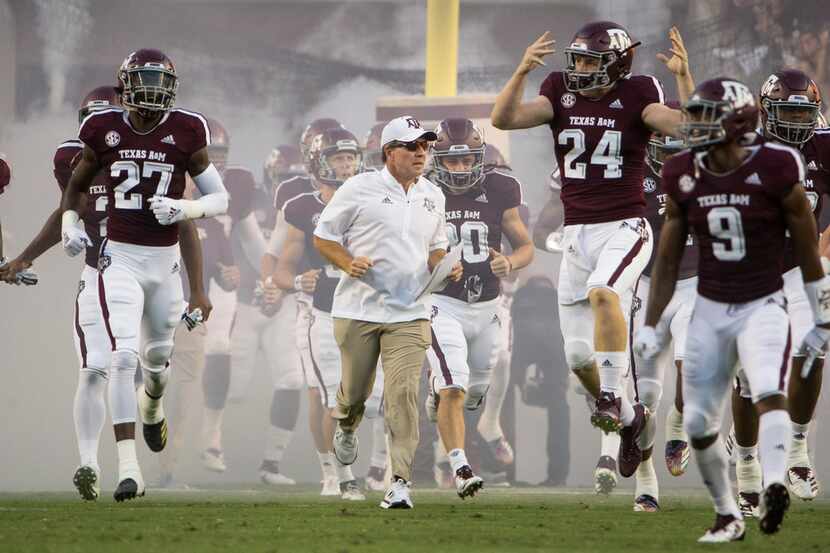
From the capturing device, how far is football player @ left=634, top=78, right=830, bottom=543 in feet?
19.3

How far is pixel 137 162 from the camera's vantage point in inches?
313

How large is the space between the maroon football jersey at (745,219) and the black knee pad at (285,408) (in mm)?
7723

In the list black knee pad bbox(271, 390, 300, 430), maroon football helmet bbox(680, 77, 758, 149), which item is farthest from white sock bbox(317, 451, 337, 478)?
Answer: maroon football helmet bbox(680, 77, 758, 149)

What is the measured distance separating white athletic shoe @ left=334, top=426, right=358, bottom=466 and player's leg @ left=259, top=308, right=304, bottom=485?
15.2 ft

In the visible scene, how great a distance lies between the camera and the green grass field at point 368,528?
5.82m

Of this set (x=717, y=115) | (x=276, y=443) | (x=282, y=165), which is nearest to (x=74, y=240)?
(x=717, y=115)

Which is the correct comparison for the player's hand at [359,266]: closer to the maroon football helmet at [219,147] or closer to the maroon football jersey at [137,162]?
the maroon football jersey at [137,162]

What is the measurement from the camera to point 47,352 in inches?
569

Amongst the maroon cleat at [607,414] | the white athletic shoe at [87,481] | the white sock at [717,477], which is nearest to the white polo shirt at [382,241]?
the maroon cleat at [607,414]

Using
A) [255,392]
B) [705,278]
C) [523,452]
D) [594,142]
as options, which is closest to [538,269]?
[523,452]

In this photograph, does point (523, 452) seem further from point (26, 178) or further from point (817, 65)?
point (26, 178)

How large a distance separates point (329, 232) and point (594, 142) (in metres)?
1.37

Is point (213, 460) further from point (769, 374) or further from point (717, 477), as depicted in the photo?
point (769, 374)

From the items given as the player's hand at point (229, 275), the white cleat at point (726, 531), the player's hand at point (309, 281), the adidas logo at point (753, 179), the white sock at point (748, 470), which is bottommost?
the white cleat at point (726, 531)
